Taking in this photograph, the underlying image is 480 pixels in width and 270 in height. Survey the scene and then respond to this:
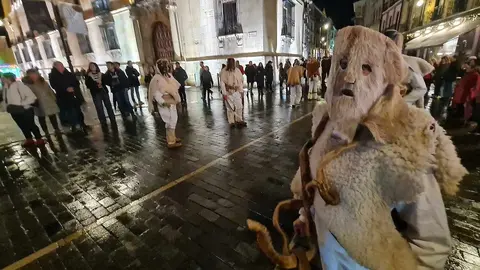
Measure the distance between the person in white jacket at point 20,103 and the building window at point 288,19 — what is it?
16.7 metres

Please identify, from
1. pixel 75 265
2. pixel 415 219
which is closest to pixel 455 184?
pixel 415 219

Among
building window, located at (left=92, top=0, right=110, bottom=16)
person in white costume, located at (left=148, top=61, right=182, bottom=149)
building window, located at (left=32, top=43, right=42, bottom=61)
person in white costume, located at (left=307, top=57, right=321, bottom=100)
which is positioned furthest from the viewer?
building window, located at (left=32, top=43, right=42, bottom=61)

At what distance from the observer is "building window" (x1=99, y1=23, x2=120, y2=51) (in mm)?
22730

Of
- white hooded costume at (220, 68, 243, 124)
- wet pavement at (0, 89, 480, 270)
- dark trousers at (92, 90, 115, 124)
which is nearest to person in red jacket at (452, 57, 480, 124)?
wet pavement at (0, 89, 480, 270)

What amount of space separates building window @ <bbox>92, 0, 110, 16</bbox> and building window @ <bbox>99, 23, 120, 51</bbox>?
1297 mm

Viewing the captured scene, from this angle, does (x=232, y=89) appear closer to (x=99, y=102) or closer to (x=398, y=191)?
(x=99, y=102)

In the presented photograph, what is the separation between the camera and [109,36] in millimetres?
23188

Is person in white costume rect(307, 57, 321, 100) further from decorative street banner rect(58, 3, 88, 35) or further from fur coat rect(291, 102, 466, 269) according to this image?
fur coat rect(291, 102, 466, 269)

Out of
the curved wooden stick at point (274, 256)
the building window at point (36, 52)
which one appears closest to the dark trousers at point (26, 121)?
the curved wooden stick at point (274, 256)

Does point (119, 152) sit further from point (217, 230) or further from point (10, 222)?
point (217, 230)

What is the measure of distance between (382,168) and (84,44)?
109 feet

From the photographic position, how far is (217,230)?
2.63m

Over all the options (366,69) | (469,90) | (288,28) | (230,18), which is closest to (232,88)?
(366,69)

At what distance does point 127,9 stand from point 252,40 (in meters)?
13.5
